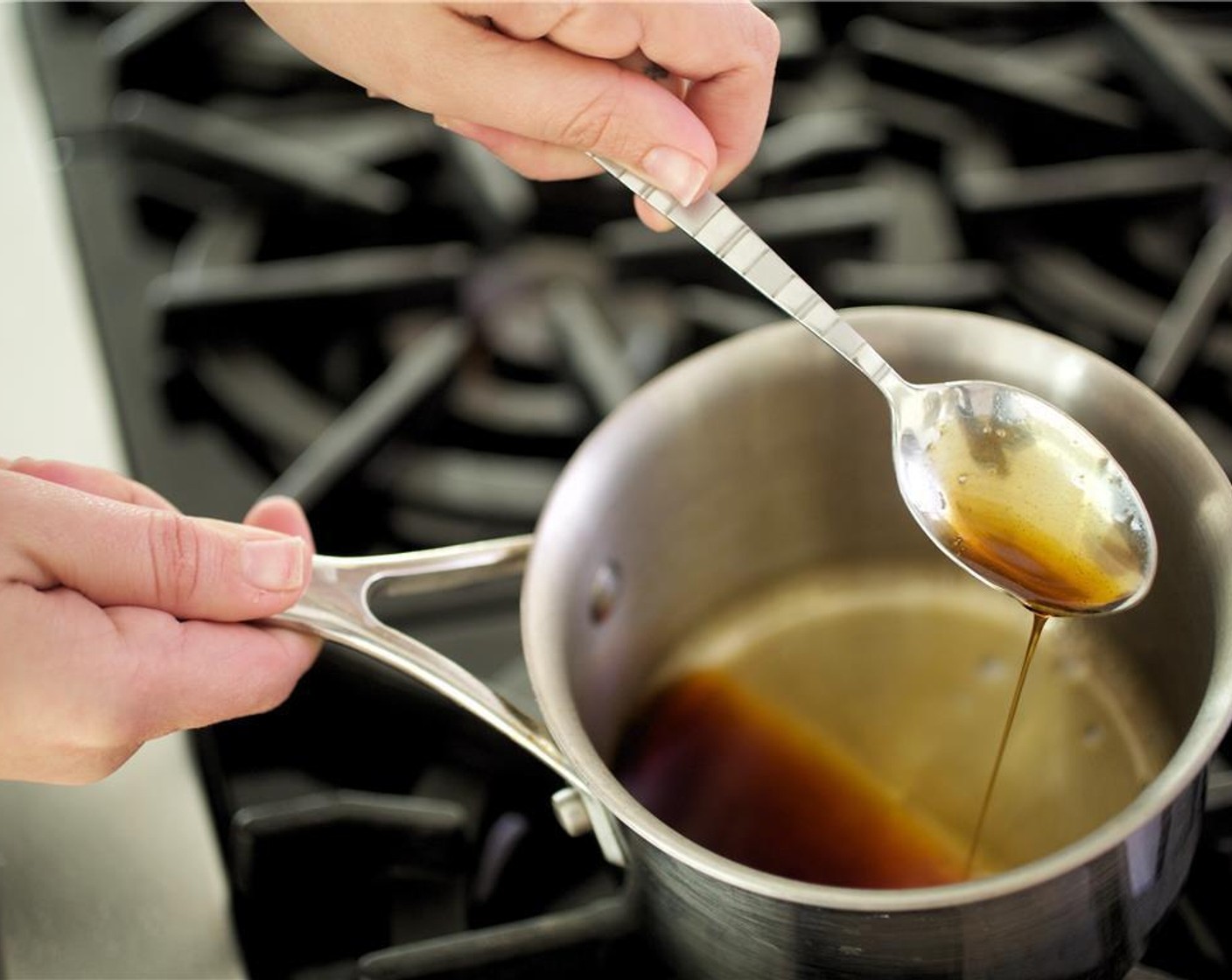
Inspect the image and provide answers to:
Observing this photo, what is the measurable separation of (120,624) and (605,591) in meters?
0.21

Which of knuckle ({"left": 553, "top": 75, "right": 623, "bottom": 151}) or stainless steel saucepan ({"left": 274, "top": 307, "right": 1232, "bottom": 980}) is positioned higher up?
knuckle ({"left": 553, "top": 75, "right": 623, "bottom": 151})

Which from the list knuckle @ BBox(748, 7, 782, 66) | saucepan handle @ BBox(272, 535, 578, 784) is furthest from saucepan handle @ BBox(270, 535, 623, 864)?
knuckle @ BBox(748, 7, 782, 66)

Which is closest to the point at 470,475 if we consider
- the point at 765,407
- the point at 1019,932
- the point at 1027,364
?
the point at 765,407

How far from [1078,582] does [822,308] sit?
0.15m

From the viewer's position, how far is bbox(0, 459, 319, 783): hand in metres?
0.48

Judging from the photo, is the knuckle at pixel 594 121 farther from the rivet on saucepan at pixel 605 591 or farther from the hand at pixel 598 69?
the rivet on saucepan at pixel 605 591

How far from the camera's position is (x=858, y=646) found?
Result: 2.36 ft

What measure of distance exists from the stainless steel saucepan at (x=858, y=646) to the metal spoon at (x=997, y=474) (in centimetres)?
2

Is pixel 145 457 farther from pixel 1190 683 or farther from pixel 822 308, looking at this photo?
pixel 1190 683

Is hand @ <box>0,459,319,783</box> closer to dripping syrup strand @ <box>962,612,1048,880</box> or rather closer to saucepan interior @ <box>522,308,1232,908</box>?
saucepan interior @ <box>522,308,1232,908</box>

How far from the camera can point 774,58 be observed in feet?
1.90

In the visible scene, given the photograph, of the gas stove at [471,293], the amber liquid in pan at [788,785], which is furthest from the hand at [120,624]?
the amber liquid in pan at [788,785]

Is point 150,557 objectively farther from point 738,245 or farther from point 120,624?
point 738,245

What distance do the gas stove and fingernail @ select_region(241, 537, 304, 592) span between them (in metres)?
0.13
